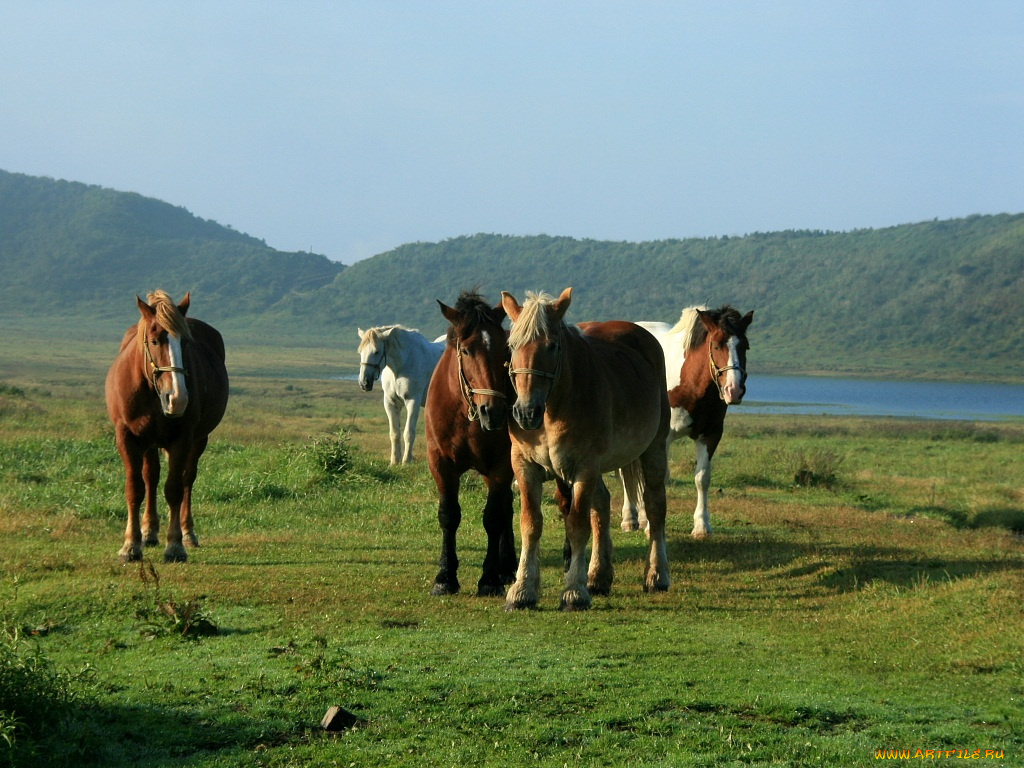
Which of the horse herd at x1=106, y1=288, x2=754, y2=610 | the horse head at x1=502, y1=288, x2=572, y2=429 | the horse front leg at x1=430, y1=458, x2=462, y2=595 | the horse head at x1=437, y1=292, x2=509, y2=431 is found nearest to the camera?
the horse head at x1=502, y1=288, x2=572, y2=429

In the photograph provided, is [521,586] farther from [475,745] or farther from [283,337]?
[283,337]

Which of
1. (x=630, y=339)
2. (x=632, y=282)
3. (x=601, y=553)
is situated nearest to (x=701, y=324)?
(x=630, y=339)

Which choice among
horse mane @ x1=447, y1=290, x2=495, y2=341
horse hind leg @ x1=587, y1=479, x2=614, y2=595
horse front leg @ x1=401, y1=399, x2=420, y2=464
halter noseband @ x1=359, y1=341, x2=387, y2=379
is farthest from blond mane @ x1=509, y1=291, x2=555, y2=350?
halter noseband @ x1=359, y1=341, x2=387, y2=379

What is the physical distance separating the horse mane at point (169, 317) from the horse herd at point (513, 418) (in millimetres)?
12

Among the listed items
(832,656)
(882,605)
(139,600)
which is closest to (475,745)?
(832,656)

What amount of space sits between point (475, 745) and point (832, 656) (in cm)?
287

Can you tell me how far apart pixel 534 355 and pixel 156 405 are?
4036mm

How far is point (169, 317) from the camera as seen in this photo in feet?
31.0

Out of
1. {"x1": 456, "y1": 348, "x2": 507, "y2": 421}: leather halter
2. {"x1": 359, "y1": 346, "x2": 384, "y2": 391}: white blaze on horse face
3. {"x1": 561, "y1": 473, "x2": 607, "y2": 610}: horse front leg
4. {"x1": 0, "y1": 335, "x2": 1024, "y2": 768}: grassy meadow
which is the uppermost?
{"x1": 456, "y1": 348, "x2": 507, "y2": 421}: leather halter

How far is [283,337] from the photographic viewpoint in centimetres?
11969

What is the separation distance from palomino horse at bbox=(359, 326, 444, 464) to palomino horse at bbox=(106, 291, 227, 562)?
27.8 ft

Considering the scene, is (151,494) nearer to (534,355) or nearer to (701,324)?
(534,355)

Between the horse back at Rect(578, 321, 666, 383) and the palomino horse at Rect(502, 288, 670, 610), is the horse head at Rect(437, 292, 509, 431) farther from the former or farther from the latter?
the horse back at Rect(578, 321, 666, 383)

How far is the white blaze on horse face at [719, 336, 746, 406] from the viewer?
1105 centimetres
